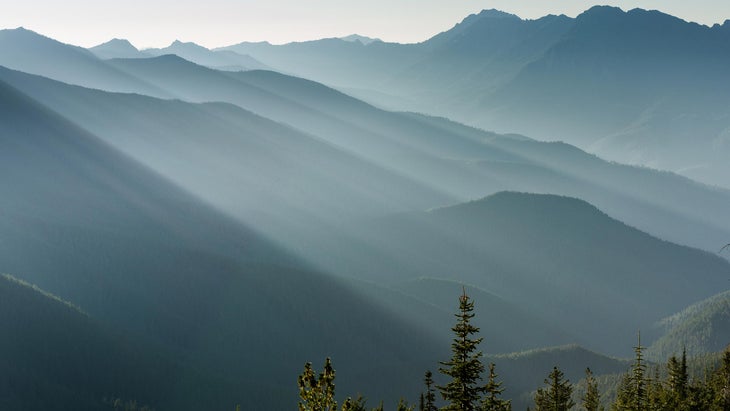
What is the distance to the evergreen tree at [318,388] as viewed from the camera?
65.6 feet

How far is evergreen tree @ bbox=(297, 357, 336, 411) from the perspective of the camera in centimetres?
2000

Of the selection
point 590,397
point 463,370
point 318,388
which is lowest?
point 318,388

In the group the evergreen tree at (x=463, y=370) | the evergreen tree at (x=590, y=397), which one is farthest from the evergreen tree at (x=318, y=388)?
the evergreen tree at (x=590, y=397)

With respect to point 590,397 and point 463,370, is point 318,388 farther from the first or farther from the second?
point 590,397

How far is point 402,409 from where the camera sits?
3058 centimetres

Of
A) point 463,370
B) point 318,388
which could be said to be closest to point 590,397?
point 463,370

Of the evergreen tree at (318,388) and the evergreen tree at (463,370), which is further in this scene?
the evergreen tree at (463,370)

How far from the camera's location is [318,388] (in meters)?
20.4

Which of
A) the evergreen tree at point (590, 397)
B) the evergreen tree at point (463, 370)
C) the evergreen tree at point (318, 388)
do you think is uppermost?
the evergreen tree at point (590, 397)

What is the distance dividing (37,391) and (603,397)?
6400 inches

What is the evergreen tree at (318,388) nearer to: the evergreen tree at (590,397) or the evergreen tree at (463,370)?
the evergreen tree at (463,370)

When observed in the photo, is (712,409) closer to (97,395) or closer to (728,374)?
(728,374)

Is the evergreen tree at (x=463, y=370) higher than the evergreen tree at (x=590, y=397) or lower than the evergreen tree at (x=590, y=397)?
lower

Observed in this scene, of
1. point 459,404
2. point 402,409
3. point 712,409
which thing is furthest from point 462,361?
point 712,409
